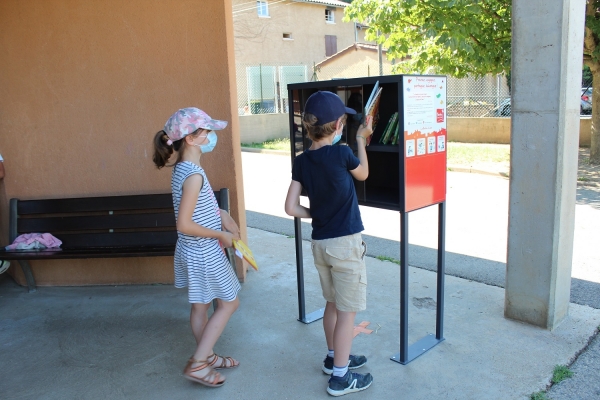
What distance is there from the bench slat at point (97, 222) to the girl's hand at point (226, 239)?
162 cm

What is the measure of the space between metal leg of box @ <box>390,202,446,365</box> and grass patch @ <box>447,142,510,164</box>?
796 cm

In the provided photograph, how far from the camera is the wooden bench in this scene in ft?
14.5

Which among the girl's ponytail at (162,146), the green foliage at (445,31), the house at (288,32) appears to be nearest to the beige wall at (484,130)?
the green foliage at (445,31)

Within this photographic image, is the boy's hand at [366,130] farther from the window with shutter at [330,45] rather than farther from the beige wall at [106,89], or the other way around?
the window with shutter at [330,45]

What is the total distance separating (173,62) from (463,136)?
11.9 meters

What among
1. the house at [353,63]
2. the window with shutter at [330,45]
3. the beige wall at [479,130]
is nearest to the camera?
the beige wall at [479,130]

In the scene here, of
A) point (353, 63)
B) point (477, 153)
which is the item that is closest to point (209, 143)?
point (477, 153)

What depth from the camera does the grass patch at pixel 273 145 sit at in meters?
15.8

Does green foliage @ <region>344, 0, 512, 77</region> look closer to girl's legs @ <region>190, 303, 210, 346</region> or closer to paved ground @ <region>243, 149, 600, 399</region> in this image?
paved ground @ <region>243, 149, 600, 399</region>

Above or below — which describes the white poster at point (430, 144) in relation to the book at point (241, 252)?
above

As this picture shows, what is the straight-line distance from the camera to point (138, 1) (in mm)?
4301

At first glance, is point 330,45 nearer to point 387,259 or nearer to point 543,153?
A: point 387,259

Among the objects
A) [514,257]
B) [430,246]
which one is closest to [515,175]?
[514,257]

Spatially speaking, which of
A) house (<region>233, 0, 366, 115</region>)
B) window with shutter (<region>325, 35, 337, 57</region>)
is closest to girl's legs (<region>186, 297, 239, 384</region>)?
house (<region>233, 0, 366, 115</region>)
